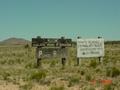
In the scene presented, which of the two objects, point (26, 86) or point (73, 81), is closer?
point (26, 86)

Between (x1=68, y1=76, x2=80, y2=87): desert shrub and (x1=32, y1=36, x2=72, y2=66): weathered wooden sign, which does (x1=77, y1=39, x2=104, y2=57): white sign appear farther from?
(x1=68, y1=76, x2=80, y2=87): desert shrub

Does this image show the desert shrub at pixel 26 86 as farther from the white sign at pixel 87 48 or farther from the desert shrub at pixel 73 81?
the white sign at pixel 87 48

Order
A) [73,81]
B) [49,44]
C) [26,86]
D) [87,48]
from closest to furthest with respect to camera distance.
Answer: [26,86]
[73,81]
[49,44]
[87,48]

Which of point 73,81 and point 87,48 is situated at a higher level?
point 87,48

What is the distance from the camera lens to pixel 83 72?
17.6m

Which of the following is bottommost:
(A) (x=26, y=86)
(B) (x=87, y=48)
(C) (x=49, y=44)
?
(A) (x=26, y=86)

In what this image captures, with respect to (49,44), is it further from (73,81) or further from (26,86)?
(26,86)

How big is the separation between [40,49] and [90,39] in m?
3.75

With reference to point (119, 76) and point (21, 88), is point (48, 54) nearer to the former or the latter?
point (119, 76)

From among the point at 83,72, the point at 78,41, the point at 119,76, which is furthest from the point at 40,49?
the point at 119,76

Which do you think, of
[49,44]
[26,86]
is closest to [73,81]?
[26,86]

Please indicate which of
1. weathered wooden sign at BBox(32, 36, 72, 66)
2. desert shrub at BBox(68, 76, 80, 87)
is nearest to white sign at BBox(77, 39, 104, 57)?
weathered wooden sign at BBox(32, 36, 72, 66)

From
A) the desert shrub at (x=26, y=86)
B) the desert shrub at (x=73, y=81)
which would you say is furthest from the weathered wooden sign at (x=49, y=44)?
the desert shrub at (x=26, y=86)

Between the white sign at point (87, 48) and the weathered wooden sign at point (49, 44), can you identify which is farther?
the white sign at point (87, 48)
